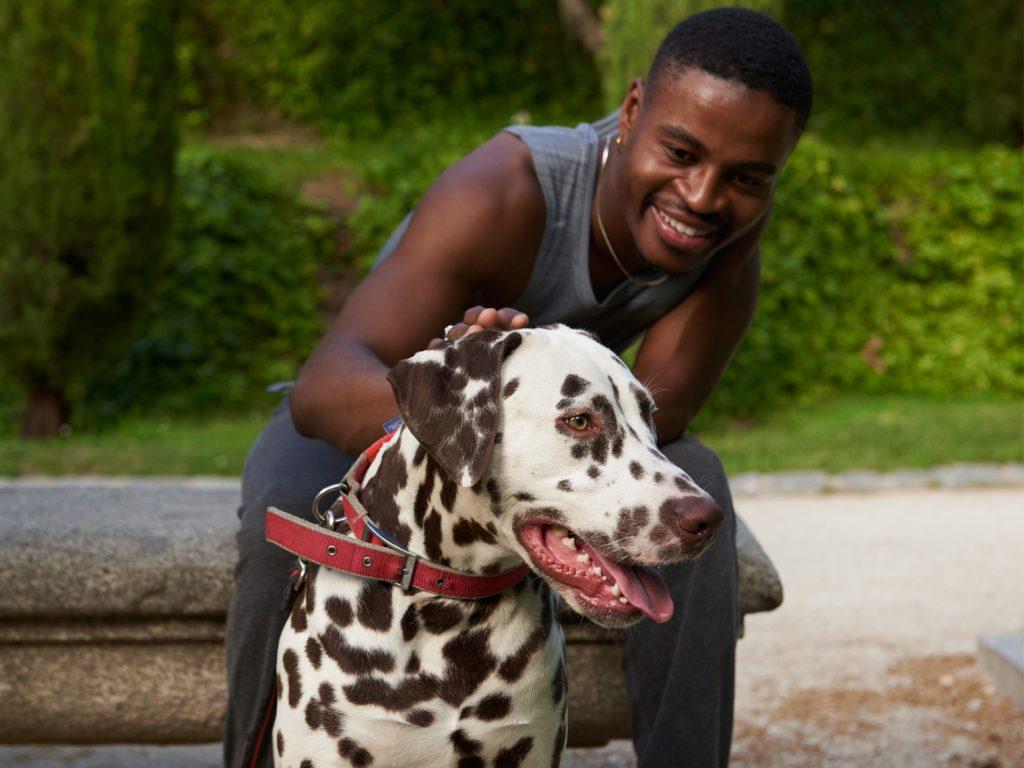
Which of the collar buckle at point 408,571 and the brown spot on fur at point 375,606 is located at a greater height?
the collar buckle at point 408,571

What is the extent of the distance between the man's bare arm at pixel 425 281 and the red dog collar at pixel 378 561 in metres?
0.38

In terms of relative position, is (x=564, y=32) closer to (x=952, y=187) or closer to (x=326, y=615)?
(x=952, y=187)

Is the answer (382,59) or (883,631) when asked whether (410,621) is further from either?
(382,59)

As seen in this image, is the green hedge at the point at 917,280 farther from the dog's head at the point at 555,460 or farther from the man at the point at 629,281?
the dog's head at the point at 555,460

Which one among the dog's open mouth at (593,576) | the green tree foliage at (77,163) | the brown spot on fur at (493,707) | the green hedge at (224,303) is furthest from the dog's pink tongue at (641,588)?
the green hedge at (224,303)

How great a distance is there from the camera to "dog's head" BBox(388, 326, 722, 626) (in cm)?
236

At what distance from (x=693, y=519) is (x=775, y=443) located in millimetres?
7532

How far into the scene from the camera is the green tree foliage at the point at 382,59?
14734 millimetres

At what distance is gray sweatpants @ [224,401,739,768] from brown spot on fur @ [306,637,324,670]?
Result: 441 mm

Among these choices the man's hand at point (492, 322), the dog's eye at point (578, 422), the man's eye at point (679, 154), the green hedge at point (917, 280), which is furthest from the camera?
the green hedge at point (917, 280)

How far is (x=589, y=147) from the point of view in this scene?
11.8ft

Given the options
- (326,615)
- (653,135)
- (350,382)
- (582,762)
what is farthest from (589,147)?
(582,762)

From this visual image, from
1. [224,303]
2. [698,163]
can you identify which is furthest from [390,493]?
[224,303]

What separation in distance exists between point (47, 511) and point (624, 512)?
7.41ft
